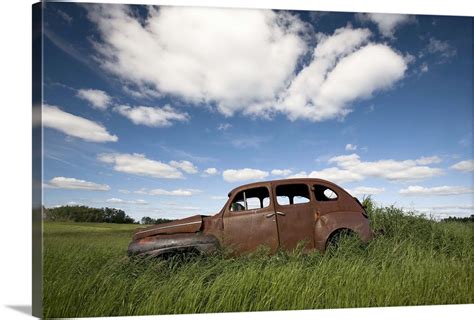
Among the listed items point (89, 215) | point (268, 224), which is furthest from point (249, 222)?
point (89, 215)

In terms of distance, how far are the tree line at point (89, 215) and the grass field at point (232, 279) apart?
0.23 feet

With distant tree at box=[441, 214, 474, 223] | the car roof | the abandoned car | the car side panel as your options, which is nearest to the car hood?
the abandoned car

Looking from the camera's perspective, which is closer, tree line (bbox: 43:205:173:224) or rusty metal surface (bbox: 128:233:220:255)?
tree line (bbox: 43:205:173:224)

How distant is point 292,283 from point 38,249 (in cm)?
253

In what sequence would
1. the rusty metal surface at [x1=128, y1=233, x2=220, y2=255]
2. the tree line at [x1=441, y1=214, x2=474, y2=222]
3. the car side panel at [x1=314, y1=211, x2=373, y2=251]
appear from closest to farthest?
the rusty metal surface at [x1=128, y1=233, x2=220, y2=255]
the car side panel at [x1=314, y1=211, x2=373, y2=251]
the tree line at [x1=441, y1=214, x2=474, y2=222]

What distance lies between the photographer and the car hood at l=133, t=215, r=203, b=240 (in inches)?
204

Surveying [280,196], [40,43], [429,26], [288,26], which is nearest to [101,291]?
[280,196]

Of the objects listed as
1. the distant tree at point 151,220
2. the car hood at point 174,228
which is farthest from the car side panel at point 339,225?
the distant tree at point 151,220

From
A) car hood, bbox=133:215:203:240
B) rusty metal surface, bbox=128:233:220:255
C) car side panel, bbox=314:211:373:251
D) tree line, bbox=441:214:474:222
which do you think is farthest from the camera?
tree line, bbox=441:214:474:222

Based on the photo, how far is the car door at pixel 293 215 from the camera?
523cm

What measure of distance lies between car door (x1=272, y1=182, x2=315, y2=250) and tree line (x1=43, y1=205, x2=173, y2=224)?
1.27 metres

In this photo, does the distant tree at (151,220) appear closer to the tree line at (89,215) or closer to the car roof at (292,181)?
the tree line at (89,215)

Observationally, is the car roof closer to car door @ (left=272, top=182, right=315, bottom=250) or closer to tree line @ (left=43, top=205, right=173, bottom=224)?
car door @ (left=272, top=182, right=315, bottom=250)

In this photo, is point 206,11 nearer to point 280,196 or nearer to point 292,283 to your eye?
point 280,196
